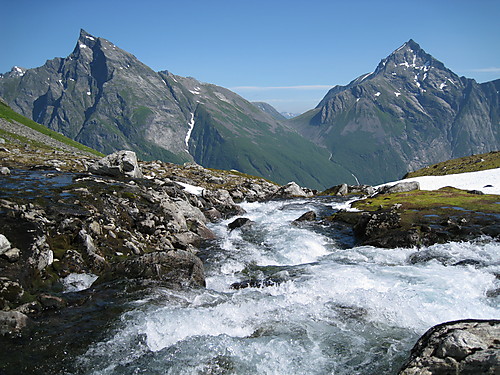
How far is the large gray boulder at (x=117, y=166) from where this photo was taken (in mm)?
56750

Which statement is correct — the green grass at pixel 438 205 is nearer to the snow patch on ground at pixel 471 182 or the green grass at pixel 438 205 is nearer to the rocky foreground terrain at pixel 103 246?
the rocky foreground terrain at pixel 103 246

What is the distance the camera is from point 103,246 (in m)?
29.4

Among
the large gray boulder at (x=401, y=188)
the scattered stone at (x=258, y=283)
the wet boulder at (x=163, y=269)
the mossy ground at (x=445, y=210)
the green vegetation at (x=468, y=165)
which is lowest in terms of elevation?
the scattered stone at (x=258, y=283)

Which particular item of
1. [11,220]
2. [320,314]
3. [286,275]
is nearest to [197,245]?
[286,275]

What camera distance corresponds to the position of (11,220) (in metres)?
26.6

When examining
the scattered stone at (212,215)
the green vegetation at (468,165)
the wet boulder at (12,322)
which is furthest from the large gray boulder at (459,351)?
the green vegetation at (468,165)

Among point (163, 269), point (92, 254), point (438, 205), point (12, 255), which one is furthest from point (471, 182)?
point (12, 255)

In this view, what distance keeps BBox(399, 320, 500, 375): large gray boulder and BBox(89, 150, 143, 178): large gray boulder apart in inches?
2075

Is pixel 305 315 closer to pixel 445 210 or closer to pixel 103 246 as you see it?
pixel 103 246

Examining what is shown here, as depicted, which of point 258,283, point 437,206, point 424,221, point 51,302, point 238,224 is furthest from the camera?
point 437,206

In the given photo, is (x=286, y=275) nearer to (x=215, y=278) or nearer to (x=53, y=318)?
(x=215, y=278)

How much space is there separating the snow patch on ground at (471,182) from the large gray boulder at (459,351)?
63.7 m

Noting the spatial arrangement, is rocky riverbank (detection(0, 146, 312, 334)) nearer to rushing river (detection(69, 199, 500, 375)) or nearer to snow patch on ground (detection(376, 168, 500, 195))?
rushing river (detection(69, 199, 500, 375))

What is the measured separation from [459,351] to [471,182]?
3136 inches
